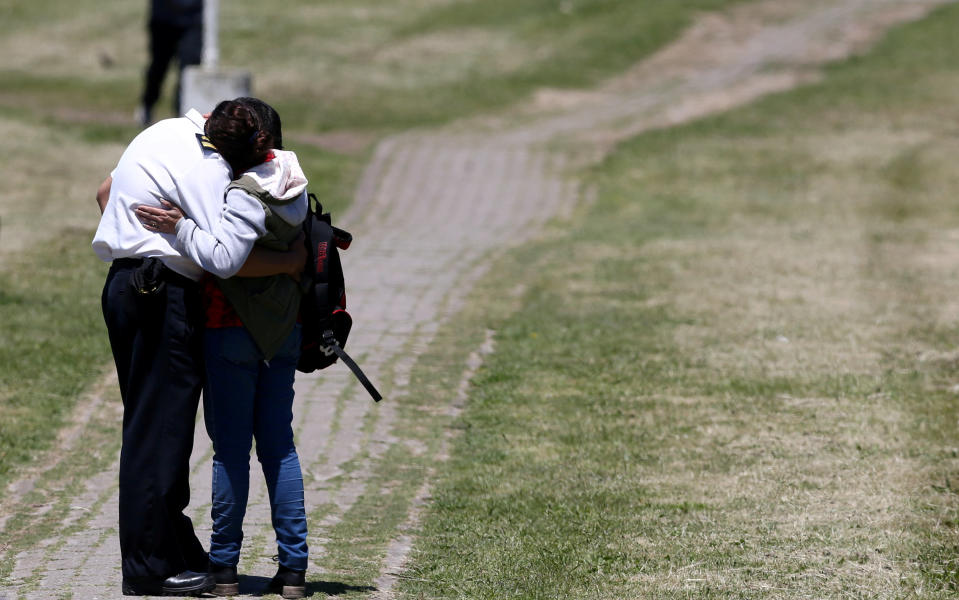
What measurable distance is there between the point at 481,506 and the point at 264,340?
2089 millimetres

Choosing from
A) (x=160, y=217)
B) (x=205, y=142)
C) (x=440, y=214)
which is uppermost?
(x=205, y=142)

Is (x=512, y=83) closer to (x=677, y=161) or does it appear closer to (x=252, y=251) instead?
(x=677, y=161)

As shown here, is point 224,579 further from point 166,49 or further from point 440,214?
point 166,49

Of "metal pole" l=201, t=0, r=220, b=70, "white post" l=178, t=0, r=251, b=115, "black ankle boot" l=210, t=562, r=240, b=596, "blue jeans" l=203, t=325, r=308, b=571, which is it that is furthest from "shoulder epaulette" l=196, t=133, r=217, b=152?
"metal pole" l=201, t=0, r=220, b=70

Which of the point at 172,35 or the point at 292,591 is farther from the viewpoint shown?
the point at 172,35

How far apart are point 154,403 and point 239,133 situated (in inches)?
38.6

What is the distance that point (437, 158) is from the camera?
1608 cm

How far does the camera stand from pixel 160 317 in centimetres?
461

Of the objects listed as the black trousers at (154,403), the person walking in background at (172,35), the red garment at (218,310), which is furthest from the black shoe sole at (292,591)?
the person walking in background at (172,35)

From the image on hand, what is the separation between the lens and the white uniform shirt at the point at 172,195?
4445 millimetres

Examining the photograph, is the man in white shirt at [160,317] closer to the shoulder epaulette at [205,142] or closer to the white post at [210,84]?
the shoulder epaulette at [205,142]

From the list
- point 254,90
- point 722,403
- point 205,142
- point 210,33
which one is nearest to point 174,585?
point 205,142

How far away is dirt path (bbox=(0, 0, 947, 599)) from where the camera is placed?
6000 mm

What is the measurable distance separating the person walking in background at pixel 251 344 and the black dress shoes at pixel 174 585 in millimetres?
44
